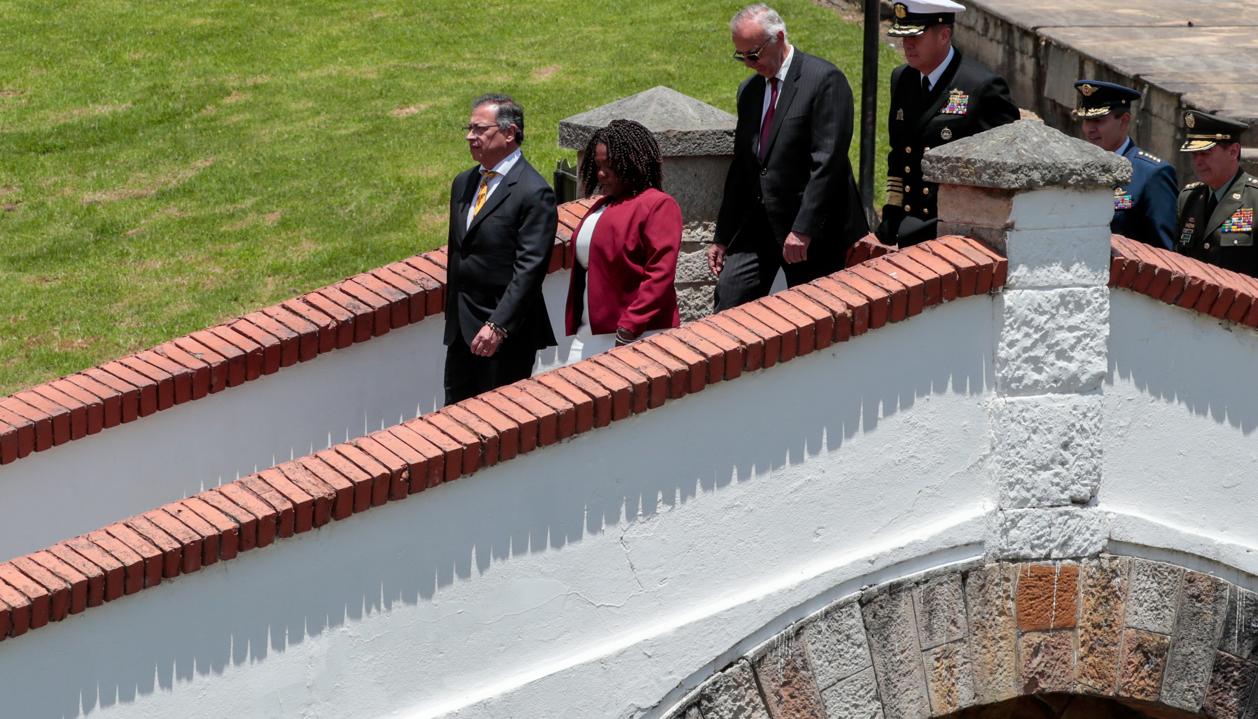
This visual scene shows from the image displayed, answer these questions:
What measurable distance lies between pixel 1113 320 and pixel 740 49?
Answer: 188 centimetres

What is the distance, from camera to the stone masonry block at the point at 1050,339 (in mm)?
6148

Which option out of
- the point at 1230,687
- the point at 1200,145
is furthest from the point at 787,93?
the point at 1230,687

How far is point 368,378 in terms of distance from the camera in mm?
7566

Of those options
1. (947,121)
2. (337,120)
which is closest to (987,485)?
(947,121)

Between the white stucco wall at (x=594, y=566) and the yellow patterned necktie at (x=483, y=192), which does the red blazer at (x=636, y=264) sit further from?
the white stucco wall at (x=594, y=566)

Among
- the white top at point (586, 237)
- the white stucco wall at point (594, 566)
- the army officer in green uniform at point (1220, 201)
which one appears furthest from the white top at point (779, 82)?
the army officer in green uniform at point (1220, 201)

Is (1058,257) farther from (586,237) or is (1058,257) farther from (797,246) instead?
(586,237)

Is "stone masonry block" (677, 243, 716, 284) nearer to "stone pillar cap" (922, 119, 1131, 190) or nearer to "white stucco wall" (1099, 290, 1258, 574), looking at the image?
"stone pillar cap" (922, 119, 1131, 190)

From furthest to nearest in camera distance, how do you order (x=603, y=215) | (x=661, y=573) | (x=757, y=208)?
(x=757, y=208), (x=603, y=215), (x=661, y=573)

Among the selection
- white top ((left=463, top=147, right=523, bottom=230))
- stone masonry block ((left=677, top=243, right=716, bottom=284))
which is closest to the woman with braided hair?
white top ((left=463, top=147, right=523, bottom=230))

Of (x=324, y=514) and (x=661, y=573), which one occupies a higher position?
(x=324, y=514)

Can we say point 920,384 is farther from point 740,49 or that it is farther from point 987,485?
point 740,49

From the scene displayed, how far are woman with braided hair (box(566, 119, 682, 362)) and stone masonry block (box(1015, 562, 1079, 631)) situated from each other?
168 cm

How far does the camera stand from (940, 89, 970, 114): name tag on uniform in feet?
22.6
